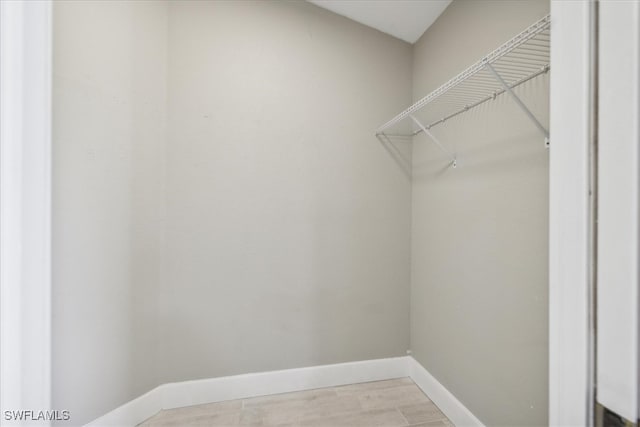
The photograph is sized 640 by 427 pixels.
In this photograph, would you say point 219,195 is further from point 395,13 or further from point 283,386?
point 395,13

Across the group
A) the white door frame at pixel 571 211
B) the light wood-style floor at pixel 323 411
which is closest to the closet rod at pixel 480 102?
the white door frame at pixel 571 211

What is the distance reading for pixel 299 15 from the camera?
1.63 m

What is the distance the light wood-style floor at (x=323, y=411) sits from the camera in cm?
137

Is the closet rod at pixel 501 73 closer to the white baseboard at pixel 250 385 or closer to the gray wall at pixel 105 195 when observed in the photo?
the gray wall at pixel 105 195

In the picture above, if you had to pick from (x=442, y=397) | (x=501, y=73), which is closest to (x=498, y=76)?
(x=501, y=73)

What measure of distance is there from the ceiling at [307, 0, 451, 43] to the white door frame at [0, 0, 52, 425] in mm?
1374

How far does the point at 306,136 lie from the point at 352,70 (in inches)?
20.3

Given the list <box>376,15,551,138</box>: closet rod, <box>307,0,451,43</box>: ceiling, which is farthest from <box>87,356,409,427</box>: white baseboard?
<box>307,0,451,43</box>: ceiling

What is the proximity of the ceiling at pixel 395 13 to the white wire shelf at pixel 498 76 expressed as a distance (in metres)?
0.50

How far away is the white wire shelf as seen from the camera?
0.85 metres

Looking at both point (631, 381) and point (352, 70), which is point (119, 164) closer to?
point (352, 70)

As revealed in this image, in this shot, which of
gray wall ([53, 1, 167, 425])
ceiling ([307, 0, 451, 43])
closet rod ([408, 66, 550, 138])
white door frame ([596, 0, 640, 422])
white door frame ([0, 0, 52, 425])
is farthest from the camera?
ceiling ([307, 0, 451, 43])

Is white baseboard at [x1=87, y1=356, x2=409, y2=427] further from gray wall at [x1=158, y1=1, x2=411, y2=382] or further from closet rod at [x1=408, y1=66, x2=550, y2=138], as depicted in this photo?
closet rod at [x1=408, y1=66, x2=550, y2=138]

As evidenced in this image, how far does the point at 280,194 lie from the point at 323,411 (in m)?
1.19
